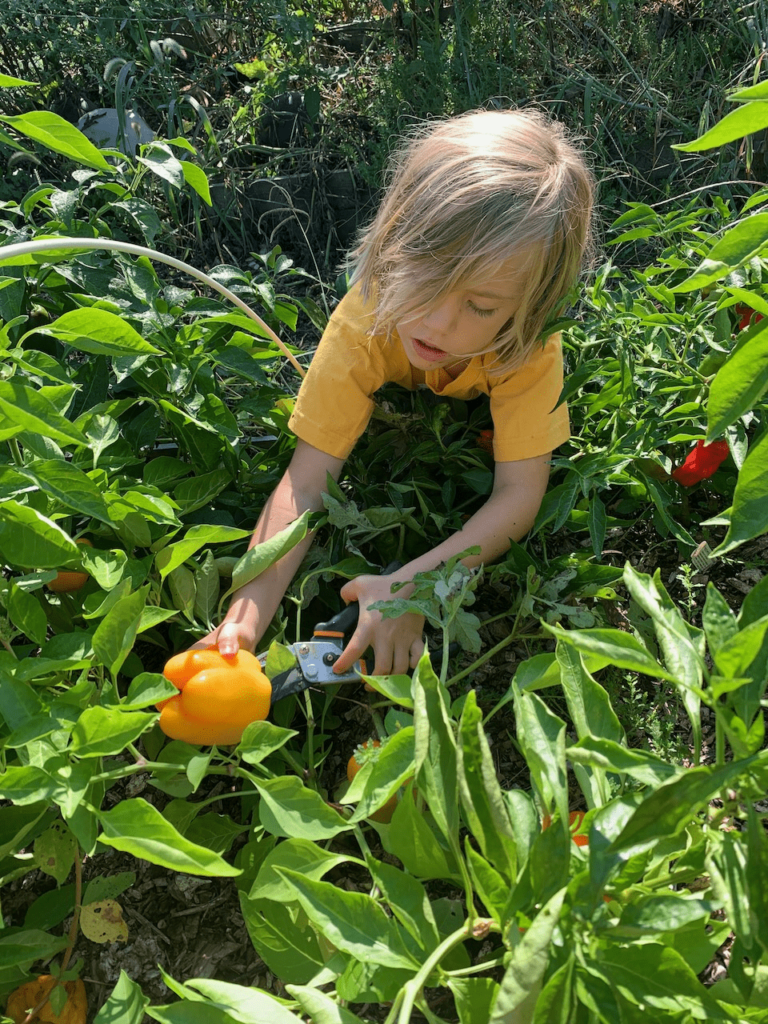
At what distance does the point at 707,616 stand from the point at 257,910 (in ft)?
2.08

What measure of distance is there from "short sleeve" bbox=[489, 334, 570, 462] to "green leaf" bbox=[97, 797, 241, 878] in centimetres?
84

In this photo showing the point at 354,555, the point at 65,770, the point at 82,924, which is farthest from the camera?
the point at 354,555

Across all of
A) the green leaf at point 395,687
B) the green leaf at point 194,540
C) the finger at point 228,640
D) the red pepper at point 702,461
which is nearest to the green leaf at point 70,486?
the green leaf at point 194,540

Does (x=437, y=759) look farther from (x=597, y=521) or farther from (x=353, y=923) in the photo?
(x=597, y=521)

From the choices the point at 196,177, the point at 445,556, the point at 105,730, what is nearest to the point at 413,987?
the point at 105,730

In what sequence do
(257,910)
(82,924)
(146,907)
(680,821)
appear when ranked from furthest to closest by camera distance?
(146,907) < (82,924) < (257,910) < (680,821)

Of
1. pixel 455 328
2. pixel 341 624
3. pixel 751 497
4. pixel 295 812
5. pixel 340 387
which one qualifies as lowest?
pixel 341 624

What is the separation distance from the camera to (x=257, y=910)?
Answer: 1027 millimetres

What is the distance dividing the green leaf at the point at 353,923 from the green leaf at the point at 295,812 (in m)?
0.11

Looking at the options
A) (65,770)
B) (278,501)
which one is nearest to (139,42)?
(278,501)

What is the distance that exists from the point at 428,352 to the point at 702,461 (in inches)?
18.6

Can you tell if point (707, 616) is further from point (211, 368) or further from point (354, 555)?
point (211, 368)

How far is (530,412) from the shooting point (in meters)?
1.45

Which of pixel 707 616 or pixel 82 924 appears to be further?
pixel 82 924
